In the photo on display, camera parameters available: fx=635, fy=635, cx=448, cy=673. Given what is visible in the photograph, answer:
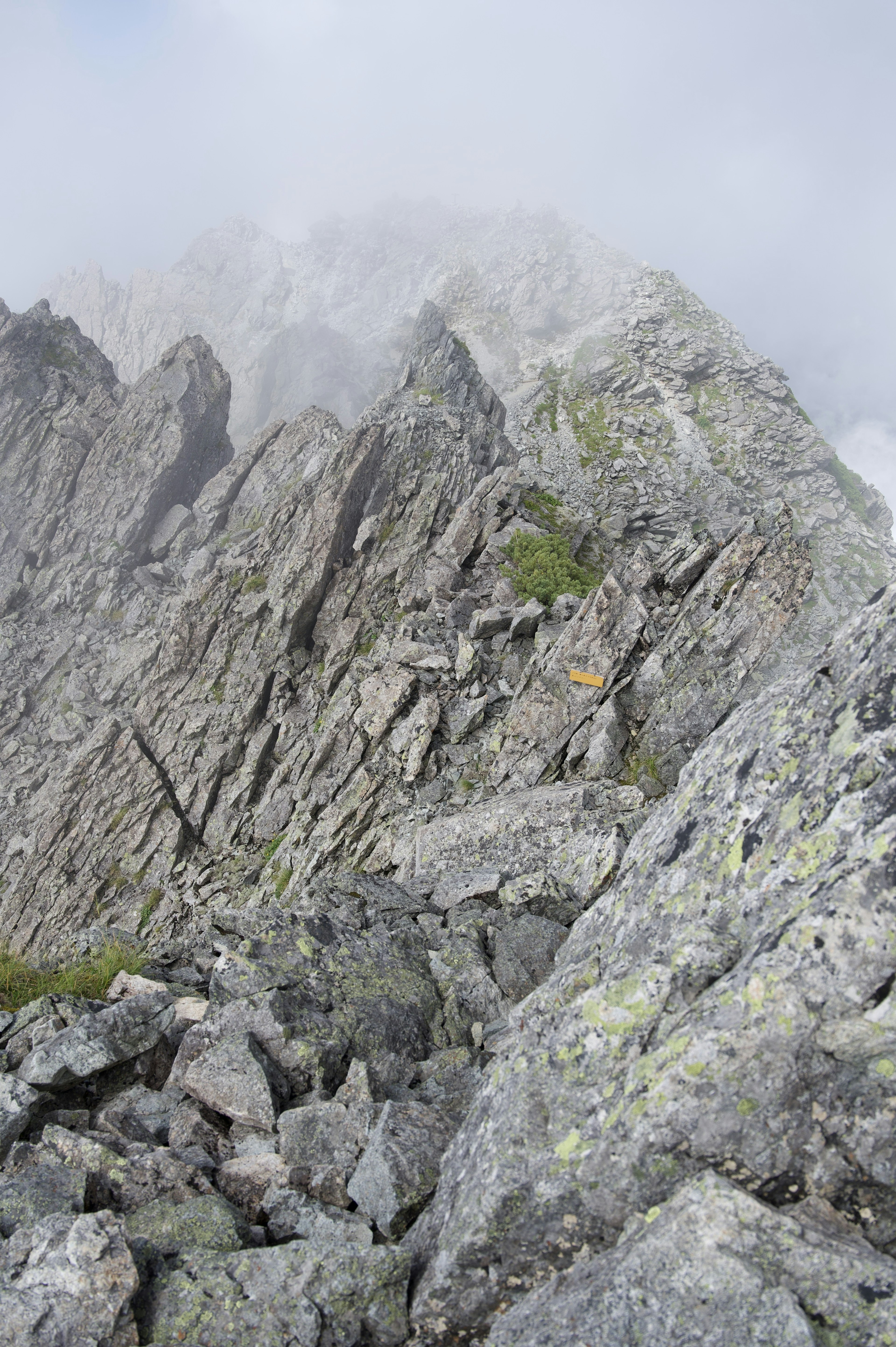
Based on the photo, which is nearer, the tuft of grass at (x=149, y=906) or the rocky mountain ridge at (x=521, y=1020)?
the rocky mountain ridge at (x=521, y=1020)

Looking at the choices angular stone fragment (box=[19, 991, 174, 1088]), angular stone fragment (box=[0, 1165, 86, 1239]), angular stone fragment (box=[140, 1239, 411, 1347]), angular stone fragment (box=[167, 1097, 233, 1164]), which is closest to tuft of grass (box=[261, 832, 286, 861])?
angular stone fragment (box=[19, 991, 174, 1088])

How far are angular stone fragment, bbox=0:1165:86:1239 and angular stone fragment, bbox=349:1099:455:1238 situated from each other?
2565 millimetres

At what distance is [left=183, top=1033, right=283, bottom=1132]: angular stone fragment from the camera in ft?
24.4

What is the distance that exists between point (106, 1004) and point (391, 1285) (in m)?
6.72

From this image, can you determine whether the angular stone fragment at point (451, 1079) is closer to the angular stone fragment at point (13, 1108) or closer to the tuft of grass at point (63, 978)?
the angular stone fragment at point (13, 1108)

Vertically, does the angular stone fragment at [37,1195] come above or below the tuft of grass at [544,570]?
below

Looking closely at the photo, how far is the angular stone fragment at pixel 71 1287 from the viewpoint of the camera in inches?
183

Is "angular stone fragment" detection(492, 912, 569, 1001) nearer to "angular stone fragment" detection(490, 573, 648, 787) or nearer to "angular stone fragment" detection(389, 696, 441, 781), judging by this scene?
"angular stone fragment" detection(490, 573, 648, 787)

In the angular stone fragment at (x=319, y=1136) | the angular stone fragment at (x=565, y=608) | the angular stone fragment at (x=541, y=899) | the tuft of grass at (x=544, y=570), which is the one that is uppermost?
the tuft of grass at (x=544, y=570)

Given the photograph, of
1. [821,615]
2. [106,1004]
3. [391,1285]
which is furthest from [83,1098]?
[821,615]

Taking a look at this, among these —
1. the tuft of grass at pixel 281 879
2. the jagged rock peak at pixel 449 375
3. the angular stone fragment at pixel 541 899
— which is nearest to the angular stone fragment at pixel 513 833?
the angular stone fragment at pixel 541 899

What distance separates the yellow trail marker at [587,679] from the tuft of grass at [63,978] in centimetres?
1589

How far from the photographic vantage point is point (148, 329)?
176250mm

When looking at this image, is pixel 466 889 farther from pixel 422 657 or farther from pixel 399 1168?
pixel 422 657
